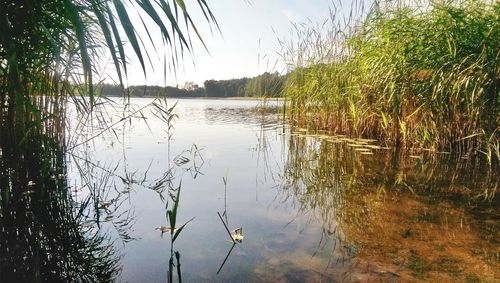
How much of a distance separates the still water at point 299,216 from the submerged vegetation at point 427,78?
46cm

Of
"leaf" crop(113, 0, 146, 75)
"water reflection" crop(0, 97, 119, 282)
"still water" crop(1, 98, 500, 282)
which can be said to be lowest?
"still water" crop(1, 98, 500, 282)

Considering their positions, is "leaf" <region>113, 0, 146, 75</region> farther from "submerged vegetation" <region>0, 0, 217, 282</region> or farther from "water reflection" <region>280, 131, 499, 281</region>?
"water reflection" <region>280, 131, 499, 281</region>

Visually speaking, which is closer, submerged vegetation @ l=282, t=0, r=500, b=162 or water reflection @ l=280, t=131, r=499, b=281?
water reflection @ l=280, t=131, r=499, b=281

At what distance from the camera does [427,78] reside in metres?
3.89

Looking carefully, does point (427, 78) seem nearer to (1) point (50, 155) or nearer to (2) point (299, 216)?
(2) point (299, 216)

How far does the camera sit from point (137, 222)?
75.0 inches

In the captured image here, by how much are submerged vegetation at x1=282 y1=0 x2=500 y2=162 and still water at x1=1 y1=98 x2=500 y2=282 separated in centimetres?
46

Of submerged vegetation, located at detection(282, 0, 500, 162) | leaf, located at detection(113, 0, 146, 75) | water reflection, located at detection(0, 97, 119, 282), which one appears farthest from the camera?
submerged vegetation, located at detection(282, 0, 500, 162)

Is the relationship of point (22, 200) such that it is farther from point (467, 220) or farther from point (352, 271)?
point (467, 220)

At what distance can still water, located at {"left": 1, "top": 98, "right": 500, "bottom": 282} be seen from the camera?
142cm

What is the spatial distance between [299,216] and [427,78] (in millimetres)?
2859

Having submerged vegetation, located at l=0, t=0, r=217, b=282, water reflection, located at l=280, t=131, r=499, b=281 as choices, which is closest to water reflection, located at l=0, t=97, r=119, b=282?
submerged vegetation, located at l=0, t=0, r=217, b=282

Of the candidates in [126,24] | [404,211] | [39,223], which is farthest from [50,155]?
[404,211]

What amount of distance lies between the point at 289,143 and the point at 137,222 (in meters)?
3.79
